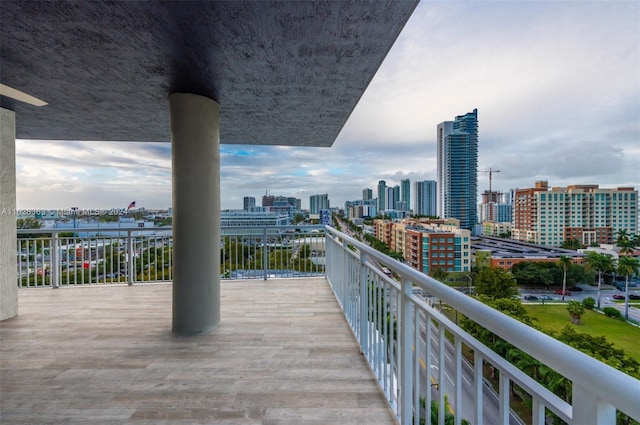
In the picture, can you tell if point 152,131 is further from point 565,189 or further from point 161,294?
point 565,189

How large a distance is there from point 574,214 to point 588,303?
2.61 m

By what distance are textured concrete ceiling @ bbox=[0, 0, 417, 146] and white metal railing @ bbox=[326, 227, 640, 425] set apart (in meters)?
1.83

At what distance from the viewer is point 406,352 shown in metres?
1.59

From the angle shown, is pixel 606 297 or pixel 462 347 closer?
pixel 462 347

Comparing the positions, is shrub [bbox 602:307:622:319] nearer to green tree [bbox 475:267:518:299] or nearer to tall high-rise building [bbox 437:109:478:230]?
green tree [bbox 475:267:518:299]

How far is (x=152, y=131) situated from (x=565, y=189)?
8628 mm

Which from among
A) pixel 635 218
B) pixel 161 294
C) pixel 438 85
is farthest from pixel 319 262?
pixel 438 85

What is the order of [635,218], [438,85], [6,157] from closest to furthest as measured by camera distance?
[6,157], [635,218], [438,85]

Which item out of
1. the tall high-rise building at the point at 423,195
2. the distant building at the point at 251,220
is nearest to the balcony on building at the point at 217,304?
the distant building at the point at 251,220

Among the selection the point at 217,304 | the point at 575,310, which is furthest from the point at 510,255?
the point at 217,304

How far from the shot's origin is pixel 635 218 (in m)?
4.68

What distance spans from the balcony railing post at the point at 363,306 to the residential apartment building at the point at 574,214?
4.96 metres

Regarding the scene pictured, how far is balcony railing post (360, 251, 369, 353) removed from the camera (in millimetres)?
2570

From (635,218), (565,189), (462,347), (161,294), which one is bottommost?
(161,294)
